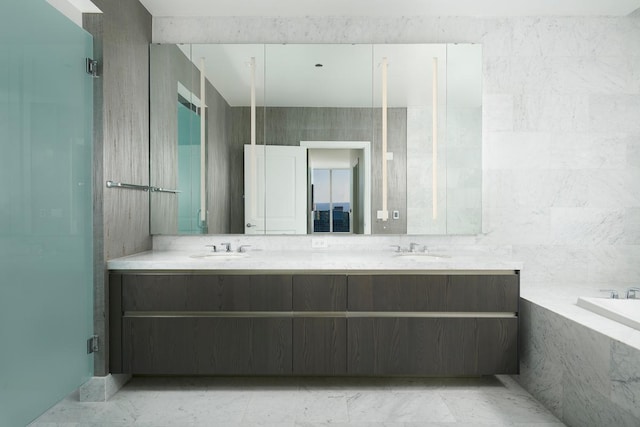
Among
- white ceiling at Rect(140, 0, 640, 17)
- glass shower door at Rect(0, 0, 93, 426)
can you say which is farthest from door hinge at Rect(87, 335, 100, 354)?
white ceiling at Rect(140, 0, 640, 17)

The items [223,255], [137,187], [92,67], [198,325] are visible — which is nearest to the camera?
[92,67]

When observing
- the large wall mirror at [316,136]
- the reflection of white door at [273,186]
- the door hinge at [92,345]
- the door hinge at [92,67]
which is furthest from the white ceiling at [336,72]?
the door hinge at [92,345]

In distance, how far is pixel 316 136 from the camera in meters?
2.97

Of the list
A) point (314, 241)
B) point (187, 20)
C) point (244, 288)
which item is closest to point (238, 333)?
point (244, 288)

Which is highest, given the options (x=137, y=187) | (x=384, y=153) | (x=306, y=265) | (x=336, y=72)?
(x=336, y=72)

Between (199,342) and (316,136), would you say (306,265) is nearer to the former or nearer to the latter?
(199,342)

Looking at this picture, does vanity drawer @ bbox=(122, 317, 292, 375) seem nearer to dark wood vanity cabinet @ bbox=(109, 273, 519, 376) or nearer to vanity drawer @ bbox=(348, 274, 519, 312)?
dark wood vanity cabinet @ bbox=(109, 273, 519, 376)

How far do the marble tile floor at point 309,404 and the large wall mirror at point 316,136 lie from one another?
1009 millimetres

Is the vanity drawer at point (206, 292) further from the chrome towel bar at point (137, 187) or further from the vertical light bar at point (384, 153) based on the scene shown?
the vertical light bar at point (384, 153)

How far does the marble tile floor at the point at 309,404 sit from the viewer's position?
83.7 inches

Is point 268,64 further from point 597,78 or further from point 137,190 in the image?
point 597,78

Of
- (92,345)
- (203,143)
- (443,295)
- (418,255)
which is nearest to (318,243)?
(418,255)

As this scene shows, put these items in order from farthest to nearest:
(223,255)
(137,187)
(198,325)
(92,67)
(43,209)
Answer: (223,255)
(137,187)
(198,325)
(92,67)
(43,209)

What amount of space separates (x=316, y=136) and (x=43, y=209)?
68.0 inches
